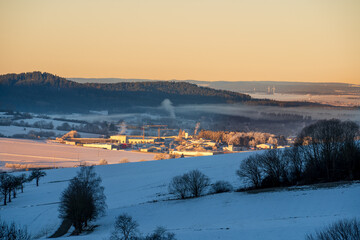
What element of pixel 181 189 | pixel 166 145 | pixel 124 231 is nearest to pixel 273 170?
pixel 181 189

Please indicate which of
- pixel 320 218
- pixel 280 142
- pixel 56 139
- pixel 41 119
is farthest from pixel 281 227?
pixel 41 119

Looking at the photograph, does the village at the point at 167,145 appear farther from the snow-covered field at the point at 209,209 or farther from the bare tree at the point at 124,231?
the bare tree at the point at 124,231

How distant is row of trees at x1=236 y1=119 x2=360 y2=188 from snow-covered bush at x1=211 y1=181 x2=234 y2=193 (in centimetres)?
104

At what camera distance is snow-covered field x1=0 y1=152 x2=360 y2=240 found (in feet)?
67.0

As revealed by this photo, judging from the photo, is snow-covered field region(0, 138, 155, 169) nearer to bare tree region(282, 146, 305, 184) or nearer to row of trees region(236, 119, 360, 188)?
bare tree region(282, 146, 305, 184)

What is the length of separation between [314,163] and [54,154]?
5166cm

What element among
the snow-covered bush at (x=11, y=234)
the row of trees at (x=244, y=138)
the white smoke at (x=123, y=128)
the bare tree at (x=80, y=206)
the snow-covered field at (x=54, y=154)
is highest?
the snow-covered bush at (x=11, y=234)

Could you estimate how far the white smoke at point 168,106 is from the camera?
14843 centimetres

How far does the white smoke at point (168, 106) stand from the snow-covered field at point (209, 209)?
104 meters

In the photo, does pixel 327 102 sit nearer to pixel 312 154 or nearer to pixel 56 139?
pixel 56 139

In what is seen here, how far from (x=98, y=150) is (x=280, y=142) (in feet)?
95.6

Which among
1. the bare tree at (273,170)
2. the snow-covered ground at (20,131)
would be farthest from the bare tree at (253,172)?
the snow-covered ground at (20,131)

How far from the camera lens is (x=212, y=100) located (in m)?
157

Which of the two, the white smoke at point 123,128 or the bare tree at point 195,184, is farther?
the white smoke at point 123,128
